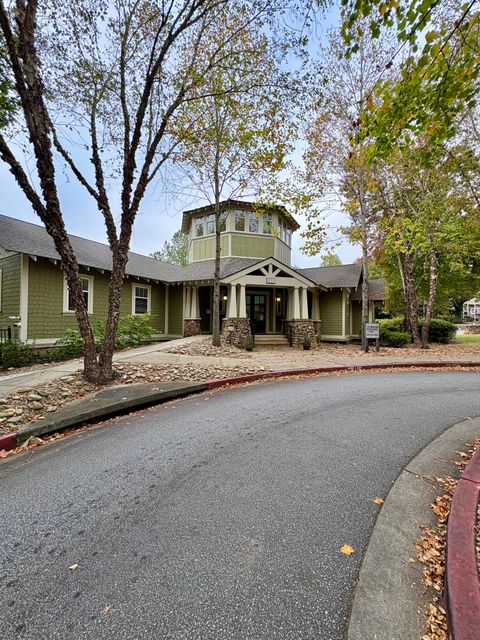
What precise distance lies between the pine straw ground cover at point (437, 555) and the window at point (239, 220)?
1599 centimetres

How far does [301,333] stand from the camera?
14.9m

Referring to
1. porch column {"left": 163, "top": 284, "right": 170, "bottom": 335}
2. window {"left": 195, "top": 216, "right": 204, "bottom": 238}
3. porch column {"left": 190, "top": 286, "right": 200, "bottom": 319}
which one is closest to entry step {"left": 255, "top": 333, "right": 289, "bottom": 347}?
porch column {"left": 190, "top": 286, "right": 200, "bottom": 319}

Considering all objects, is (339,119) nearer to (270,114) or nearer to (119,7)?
(270,114)

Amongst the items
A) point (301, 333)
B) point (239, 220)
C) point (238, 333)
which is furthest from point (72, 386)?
point (239, 220)

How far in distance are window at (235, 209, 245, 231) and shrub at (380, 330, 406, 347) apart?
966cm

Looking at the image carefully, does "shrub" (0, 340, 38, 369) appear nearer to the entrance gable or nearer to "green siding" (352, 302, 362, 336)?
the entrance gable

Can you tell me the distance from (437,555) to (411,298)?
16.4 meters

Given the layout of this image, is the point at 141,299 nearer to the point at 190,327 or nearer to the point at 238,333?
the point at 190,327

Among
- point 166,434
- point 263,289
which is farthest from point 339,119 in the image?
point 166,434

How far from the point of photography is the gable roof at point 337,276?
17.3 m

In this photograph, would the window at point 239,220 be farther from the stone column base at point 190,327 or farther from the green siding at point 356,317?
the green siding at point 356,317

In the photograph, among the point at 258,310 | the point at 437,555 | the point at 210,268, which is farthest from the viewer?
the point at 258,310

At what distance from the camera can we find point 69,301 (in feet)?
40.8

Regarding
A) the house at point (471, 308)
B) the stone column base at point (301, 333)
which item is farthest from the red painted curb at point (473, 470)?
the house at point (471, 308)
